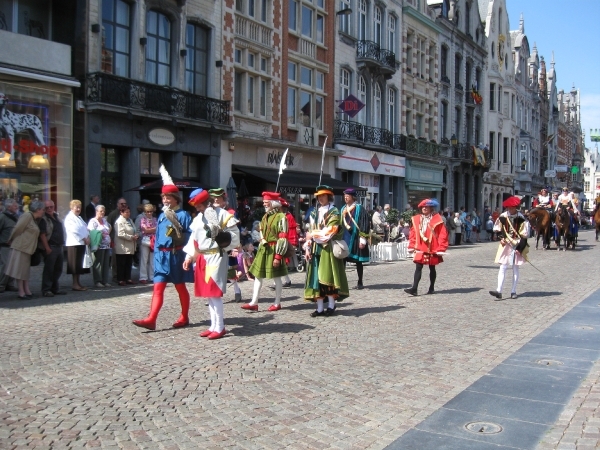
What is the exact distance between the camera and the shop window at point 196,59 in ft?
73.4

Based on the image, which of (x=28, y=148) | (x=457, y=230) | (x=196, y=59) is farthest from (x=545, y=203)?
(x=28, y=148)

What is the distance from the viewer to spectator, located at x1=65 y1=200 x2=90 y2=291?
1265cm

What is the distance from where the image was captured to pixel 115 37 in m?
19.5

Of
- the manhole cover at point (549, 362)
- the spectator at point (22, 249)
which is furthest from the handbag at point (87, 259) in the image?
the manhole cover at point (549, 362)

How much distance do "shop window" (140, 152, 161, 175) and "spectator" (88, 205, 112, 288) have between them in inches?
280

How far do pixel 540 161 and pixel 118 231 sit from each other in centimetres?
6340

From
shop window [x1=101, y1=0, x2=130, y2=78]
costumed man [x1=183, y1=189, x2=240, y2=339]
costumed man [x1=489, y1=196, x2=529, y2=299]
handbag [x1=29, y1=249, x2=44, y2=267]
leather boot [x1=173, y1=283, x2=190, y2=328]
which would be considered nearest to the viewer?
costumed man [x1=183, y1=189, x2=240, y2=339]

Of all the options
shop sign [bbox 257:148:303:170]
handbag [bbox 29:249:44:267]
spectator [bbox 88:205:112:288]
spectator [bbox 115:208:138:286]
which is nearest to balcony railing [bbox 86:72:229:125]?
shop sign [bbox 257:148:303:170]

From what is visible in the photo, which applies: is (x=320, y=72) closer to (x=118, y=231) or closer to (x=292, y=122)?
(x=292, y=122)

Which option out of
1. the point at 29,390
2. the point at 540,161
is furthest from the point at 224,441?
the point at 540,161

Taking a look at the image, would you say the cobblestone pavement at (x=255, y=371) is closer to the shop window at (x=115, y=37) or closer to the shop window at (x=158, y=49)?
the shop window at (x=115, y=37)

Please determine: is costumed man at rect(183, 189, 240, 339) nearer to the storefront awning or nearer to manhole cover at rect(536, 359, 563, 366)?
manhole cover at rect(536, 359, 563, 366)

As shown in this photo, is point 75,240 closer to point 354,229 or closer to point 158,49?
point 354,229

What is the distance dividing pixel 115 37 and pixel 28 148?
4.46m
